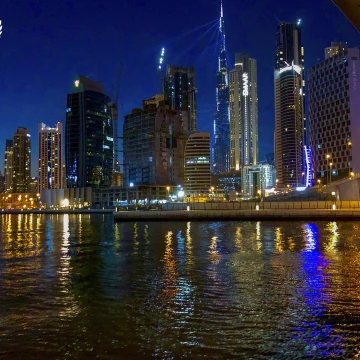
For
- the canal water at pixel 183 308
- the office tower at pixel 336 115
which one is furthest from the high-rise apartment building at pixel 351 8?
the office tower at pixel 336 115

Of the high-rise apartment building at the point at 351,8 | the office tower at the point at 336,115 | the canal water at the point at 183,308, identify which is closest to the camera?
the canal water at the point at 183,308

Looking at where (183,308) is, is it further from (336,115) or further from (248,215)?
(336,115)

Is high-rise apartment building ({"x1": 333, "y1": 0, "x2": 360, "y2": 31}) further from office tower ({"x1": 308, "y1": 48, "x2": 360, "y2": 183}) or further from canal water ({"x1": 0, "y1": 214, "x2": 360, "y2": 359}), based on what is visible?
office tower ({"x1": 308, "y1": 48, "x2": 360, "y2": 183})

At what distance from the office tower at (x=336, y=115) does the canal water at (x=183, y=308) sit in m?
118

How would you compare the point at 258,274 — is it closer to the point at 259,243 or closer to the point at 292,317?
the point at 292,317

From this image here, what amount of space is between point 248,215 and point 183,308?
5502 cm

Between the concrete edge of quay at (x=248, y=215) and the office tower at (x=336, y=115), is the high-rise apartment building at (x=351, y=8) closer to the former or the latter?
the concrete edge of quay at (x=248, y=215)

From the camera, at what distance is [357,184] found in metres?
83.3

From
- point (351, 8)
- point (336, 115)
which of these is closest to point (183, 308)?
point (351, 8)

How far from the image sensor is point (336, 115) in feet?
462

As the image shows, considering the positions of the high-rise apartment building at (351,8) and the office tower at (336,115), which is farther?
the office tower at (336,115)

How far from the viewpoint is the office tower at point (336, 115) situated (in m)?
133

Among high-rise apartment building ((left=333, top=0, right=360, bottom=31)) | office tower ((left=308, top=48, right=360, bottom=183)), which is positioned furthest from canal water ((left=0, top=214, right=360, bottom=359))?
office tower ((left=308, top=48, right=360, bottom=183))

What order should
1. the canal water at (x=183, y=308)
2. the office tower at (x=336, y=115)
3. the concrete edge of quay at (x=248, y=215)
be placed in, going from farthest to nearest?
the office tower at (x=336, y=115), the concrete edge of quay at (x=248, y=215), the canal water at (x=183, y=308)
